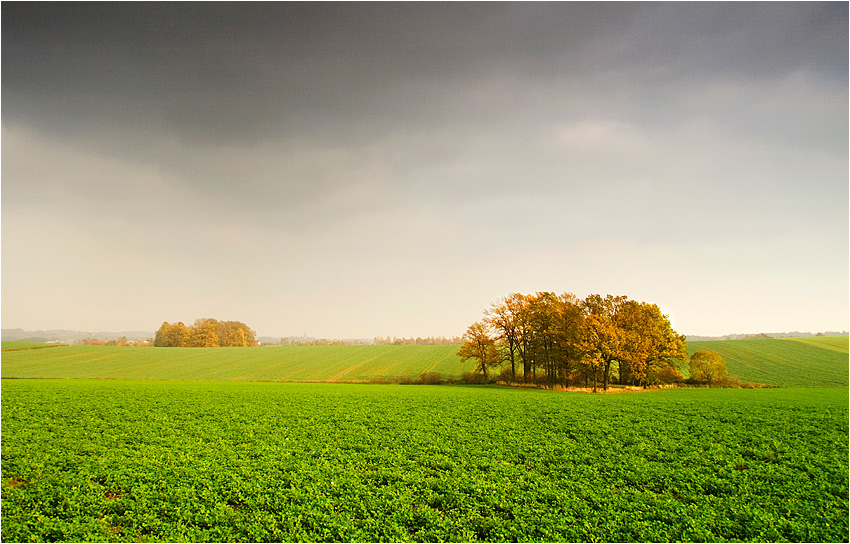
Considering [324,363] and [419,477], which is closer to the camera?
[419,477]

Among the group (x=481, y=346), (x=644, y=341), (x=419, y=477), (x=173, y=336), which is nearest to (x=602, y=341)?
(x=644, y=341)

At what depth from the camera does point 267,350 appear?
327 ft

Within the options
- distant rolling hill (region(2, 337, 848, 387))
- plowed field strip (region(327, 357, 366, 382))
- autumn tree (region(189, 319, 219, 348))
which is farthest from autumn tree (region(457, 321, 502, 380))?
autumn tree (region(189, 319, 219, 348))

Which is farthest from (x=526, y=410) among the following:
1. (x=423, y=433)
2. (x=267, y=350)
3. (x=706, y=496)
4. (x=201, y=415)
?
(x=267, y=350)

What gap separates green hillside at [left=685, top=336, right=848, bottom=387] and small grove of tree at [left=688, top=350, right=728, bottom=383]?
8.90 meters

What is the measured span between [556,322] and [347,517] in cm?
4437

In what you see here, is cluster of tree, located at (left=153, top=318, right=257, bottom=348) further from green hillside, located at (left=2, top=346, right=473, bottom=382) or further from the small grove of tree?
the small grove of tree

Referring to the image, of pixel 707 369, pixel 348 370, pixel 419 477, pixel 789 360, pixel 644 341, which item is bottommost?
pixel 348 370

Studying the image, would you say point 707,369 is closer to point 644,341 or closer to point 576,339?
point 644,341

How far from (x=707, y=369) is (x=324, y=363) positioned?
230 ft

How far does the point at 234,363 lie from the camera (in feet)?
266

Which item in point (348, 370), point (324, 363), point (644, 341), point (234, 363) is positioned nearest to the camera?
point (644, 341)

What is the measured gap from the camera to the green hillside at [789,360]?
6025 cm

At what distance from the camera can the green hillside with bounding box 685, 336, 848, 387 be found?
60.2 meters
